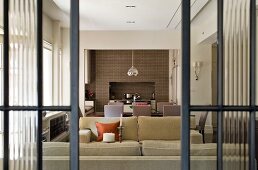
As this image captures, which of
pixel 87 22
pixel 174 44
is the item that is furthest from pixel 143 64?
pixel 87 22

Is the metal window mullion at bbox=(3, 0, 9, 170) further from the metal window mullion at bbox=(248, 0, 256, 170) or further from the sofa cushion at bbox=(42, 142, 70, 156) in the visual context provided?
the metal window mullion at bbox=(248, 0, 256, 170)

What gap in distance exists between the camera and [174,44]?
9312mm

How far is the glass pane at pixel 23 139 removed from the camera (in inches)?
67.1

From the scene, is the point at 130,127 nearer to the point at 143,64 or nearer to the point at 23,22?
the point at 23,22

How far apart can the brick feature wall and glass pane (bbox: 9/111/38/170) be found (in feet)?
33.0

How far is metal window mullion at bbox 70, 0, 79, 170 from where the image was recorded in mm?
1648

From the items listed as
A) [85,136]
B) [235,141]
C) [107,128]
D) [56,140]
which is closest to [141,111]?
[107,128]

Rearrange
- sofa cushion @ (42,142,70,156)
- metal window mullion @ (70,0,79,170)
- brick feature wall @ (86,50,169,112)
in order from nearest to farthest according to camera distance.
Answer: metal window mullion @ (70,0,79,170) → sofa cushion @ (42,142,70,156) → brick feature wall @ (86,50,169,112)

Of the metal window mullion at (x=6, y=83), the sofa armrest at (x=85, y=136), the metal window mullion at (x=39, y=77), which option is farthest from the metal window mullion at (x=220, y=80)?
the sofa armrest at (x=85, y=136)

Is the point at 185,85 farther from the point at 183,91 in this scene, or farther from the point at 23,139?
the point at 23,139

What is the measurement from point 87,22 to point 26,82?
257 inches

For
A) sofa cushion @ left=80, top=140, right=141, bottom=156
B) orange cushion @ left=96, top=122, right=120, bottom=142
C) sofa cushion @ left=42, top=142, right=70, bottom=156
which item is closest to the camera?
sofa cushion @ left=42, top=142, right=70, bottom=156

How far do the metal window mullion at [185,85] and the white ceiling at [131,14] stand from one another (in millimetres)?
3429

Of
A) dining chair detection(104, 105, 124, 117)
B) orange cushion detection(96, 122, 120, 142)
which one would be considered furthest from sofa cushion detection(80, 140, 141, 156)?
dining chair detection(104, 105, 124, 117)
